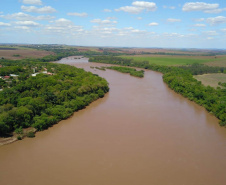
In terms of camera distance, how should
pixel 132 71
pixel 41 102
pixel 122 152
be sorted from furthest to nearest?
pixel 132 71 → pixel 41 102 → pixel 122 152

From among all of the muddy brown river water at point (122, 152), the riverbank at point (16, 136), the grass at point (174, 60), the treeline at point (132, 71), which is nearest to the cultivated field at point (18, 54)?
the treeline at point (132, 71)

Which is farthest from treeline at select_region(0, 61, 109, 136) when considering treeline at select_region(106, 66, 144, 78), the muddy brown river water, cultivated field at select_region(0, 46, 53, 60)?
cultivated field at select_region(0, 46, 53, 60)

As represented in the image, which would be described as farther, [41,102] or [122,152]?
[41,102]

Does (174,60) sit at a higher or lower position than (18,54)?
higher

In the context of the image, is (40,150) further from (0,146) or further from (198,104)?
(198,104)

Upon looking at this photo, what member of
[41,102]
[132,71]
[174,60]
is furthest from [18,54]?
[41,102]

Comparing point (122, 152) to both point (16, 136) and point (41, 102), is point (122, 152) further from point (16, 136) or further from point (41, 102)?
point (41, 102)
